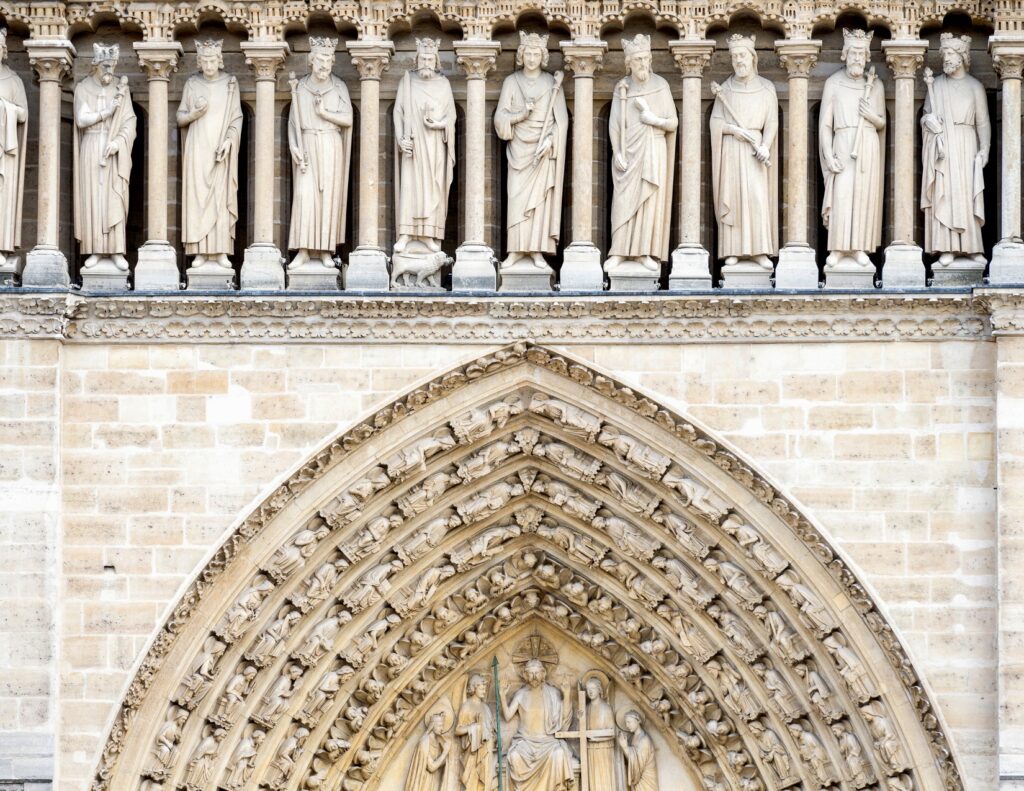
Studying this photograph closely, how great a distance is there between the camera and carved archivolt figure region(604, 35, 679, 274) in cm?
1484

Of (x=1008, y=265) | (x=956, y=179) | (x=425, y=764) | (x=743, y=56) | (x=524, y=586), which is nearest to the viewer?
(x=1008, y=265)

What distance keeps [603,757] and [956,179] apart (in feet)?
11.7

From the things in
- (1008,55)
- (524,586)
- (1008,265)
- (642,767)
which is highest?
(1008,55)

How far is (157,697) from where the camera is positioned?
1484cm

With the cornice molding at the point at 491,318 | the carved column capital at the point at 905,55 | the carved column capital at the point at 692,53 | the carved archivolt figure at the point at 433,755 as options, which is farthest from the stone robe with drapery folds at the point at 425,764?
the carved column capital at the point at 905,55

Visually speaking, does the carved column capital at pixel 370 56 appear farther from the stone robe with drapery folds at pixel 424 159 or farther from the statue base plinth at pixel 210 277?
the statue base plinth at pixel 210 277

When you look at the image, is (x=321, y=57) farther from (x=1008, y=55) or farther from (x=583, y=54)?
(x=1008, y=55)

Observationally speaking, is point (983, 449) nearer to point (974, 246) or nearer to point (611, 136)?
point (974, 246)

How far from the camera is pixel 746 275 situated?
584 inches

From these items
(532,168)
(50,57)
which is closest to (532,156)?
(532,168)

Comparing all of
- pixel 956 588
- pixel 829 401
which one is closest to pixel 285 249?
pixel 829 401

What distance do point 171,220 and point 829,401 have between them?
3.47 m

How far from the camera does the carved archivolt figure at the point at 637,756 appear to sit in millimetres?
15539

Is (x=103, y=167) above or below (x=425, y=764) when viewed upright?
above
